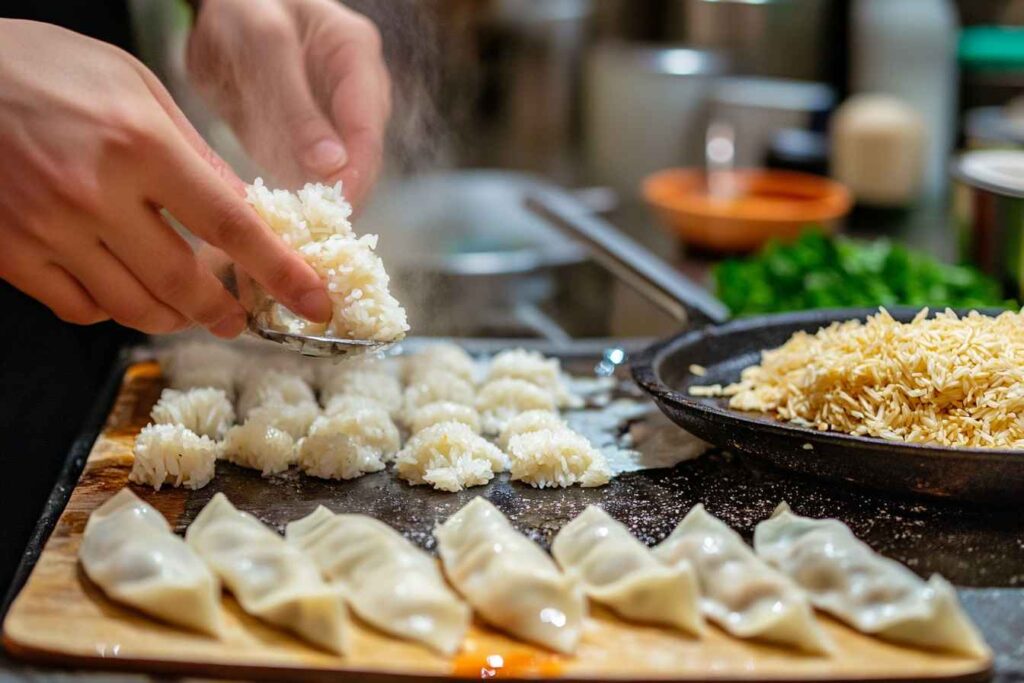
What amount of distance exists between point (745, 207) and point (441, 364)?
2.03 meters

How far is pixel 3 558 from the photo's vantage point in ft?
6.12

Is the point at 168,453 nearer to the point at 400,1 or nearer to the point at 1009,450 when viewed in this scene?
the point at 1009,450

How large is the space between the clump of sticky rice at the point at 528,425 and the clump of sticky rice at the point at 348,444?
0.21 m

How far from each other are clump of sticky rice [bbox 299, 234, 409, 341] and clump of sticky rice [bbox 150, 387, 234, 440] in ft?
1.12

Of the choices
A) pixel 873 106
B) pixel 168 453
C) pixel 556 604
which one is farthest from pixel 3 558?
pixel 873 106

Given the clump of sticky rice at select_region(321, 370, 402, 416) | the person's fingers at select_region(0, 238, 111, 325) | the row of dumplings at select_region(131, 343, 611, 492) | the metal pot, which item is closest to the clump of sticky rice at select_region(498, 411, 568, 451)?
the row of dumplings at select_region(131, 343, 611, 492)

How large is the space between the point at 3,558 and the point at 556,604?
1100 mm

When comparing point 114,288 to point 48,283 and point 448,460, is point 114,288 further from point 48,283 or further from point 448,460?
point 448,460

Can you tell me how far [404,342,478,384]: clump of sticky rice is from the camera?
225 centimetres

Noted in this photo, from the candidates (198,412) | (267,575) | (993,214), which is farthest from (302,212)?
(993,214)

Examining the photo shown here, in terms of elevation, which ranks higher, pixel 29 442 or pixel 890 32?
pixel 890 32

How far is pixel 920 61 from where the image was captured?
4465 mm

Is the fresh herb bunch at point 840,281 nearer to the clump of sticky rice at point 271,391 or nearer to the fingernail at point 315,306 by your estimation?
the clump of sticky rice at point 271,391


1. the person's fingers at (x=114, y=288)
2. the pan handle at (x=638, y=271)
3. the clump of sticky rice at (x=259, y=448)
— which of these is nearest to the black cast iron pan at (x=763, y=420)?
the pan handle at (x=638, y=271)
